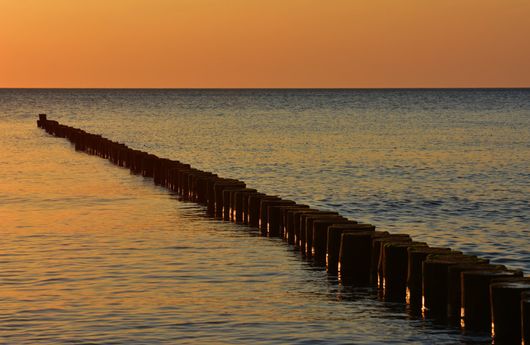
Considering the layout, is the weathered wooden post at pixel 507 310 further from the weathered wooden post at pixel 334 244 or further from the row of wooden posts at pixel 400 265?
the weathered wooden post at pixel 334 244

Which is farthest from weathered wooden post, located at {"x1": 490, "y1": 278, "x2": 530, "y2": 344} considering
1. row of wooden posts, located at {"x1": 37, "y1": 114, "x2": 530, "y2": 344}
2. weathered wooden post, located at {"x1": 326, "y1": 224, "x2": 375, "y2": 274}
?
weathered wooden post, located at {"x1": 326, "y1": 224, "x2": 375, "y2": 274}

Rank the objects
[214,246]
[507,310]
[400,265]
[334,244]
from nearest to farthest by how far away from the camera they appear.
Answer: [507,310], [400,265], [334,244], [214,246]

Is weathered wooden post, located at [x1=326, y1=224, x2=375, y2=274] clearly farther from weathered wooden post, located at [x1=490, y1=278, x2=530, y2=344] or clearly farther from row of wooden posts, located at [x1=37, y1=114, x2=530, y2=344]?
weathered wooden post, located at [x1=490, y1=278, x2=530, y2=344]

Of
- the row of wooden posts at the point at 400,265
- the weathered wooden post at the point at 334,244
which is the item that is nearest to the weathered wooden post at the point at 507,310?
the row of wooden posts at the point at 400,265

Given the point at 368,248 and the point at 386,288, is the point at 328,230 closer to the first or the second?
the point at 368,248

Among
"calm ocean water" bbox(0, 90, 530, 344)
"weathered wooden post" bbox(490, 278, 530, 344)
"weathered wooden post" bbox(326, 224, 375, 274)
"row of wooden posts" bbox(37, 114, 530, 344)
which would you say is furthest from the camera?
"weathered wooden post" bbox(326, 224, 375, 274)

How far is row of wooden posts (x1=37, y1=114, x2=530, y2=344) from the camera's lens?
13.9 m

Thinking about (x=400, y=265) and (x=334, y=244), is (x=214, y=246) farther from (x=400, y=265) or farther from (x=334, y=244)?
(x=400, y=265)

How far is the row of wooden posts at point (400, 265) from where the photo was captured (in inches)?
548

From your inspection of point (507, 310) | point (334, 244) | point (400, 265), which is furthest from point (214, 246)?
point (507, 310)

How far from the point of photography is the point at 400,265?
1695 centimetres

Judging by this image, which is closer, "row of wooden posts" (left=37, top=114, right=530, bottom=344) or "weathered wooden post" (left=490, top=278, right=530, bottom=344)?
"weathered wooden post" (left=490, top=278, right=530, bottom=344)

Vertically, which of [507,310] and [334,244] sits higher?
[334,244]

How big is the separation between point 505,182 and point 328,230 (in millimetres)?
21714
